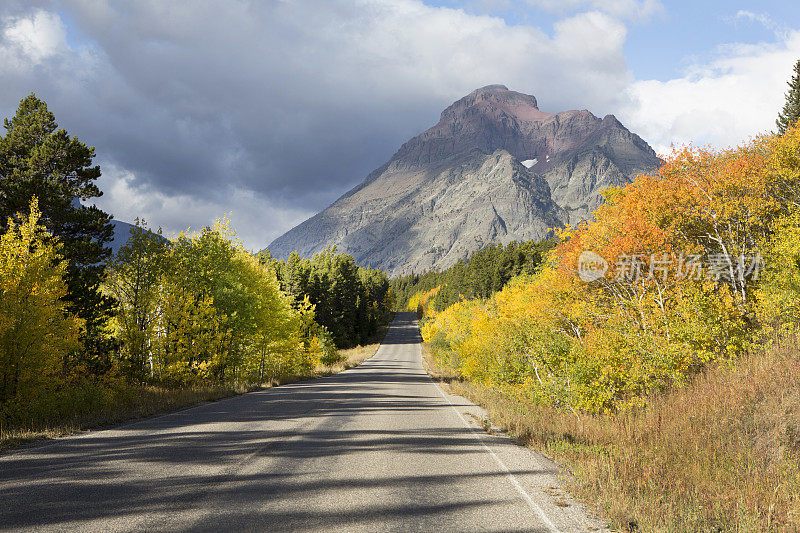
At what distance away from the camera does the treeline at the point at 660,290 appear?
40.2 ft

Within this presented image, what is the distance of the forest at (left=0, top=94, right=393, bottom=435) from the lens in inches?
513

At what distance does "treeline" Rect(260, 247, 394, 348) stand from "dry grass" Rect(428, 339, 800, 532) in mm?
42611

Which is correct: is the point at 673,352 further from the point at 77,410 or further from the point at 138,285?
the point at 138,285

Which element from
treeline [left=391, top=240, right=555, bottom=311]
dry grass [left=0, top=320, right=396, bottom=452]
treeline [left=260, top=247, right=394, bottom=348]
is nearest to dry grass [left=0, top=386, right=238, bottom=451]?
dry grass [left=0, top=320, right=396, bottom=452]

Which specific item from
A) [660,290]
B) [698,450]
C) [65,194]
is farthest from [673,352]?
[65,194]

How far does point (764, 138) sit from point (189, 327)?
29599mm

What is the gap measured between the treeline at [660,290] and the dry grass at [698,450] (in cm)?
97

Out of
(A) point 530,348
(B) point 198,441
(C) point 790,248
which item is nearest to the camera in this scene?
(B) point 198,441

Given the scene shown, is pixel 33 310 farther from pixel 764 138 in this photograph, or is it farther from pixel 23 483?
pixel 764 138

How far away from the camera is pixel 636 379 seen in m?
11.9

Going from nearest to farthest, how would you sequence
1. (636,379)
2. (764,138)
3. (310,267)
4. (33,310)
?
1. (636,379)
2. (33,310)
3. (764,138)
4. (310,267)

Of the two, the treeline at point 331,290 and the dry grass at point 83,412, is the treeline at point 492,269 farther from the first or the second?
the dry grass at point 83,412

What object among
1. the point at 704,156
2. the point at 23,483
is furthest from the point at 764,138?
the point at 23,483

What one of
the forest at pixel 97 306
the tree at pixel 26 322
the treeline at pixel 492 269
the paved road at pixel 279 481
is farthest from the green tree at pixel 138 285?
the treeline at pixel 492 269
